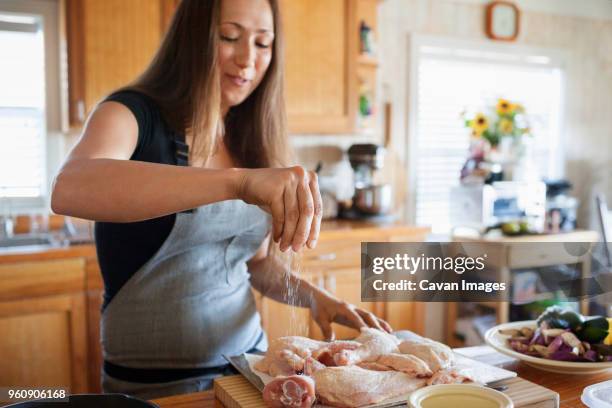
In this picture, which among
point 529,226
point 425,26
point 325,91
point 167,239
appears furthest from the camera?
point 425,26

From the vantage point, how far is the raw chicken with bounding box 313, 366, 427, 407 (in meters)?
0.81

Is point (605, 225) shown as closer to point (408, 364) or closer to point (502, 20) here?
point (502, 20)

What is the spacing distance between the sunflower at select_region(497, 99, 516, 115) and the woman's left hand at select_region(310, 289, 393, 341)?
8.30 ft

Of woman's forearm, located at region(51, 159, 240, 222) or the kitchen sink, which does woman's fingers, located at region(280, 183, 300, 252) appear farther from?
the kitchen sink

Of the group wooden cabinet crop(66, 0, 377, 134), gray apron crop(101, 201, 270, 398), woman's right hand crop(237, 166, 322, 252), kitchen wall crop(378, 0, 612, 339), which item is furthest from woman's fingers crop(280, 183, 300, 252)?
kitchen wall crop(378, 0, 612, 339)

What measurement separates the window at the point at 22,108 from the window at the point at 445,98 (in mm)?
1927

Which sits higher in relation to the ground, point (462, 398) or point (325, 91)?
point (325, 91)

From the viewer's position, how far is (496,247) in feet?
2.88

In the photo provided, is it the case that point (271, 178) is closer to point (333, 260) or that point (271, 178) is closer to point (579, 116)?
point (333, 260)

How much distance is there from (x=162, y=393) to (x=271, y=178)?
0.58 m

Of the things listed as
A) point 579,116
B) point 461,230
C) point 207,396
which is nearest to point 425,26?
point 461,230

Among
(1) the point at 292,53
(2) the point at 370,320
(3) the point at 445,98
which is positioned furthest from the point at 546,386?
(3) the point at 445,98

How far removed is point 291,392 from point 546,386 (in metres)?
0.44

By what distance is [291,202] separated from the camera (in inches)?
29.9
